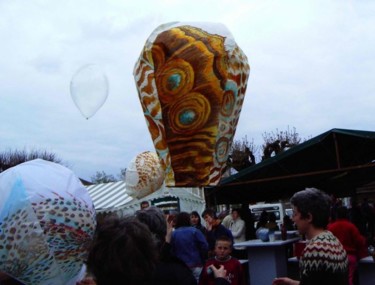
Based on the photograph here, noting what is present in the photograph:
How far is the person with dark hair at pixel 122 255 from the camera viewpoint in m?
1.67

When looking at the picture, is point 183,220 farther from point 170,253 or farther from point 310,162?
point 310,162

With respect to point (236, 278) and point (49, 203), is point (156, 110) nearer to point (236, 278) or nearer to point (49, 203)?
point (236, 278)

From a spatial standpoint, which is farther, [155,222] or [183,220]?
[183,220]

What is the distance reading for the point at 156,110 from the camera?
17.5 feet

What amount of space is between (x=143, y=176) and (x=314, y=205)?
8.10 meters

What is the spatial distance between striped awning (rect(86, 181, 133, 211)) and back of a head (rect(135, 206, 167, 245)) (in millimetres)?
11825

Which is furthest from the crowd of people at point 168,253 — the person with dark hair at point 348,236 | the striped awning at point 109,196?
the striped awning at point 109,196

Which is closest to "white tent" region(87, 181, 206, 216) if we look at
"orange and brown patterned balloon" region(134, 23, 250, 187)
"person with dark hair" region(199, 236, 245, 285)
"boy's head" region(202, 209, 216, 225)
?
"boy's head" region(202, 209, 216, 225)

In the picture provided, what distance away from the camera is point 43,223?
1.71 metres

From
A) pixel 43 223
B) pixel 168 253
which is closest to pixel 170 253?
pixel 168 253

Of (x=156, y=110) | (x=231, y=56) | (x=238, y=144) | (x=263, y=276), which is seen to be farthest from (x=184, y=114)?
(x=238, y=144)

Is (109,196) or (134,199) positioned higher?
(109,196)

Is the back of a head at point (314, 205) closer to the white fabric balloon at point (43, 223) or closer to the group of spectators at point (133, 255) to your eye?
the group of spectators at point (133, 255)

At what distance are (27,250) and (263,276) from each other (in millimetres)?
7283
